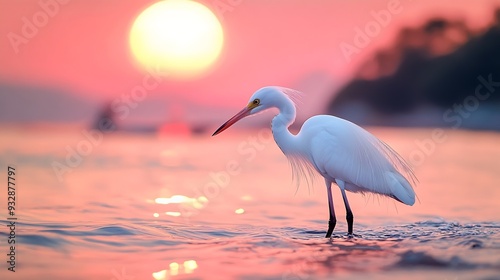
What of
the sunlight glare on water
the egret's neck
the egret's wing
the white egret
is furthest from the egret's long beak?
the sunlight glare on water

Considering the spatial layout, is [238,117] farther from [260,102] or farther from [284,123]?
[284,123]

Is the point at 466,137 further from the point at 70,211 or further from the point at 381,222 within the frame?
the point at 70,211

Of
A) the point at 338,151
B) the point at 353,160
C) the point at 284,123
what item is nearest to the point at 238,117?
the point at 284,123

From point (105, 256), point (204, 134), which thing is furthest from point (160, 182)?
point (204, 134)

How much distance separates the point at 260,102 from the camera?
6.78 meters

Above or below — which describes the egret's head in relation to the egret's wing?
above

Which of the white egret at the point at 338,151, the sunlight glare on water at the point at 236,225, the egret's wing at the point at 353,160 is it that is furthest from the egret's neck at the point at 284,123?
the sunlight glare on water at the point at 236,225

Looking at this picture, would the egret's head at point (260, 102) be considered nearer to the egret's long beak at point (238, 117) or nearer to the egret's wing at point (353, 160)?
the egret's long beak at point (238, 117)

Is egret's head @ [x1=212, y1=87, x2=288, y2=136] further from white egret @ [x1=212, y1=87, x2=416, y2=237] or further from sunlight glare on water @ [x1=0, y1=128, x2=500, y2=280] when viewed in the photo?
sunlight glare on water @ [x1=0, y1=128, x2=500, y2=280]

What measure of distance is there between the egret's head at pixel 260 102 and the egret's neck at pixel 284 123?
0.08 metres

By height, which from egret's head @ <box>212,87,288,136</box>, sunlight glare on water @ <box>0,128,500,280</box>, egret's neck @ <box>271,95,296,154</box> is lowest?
sunlight glare on water @ <box>0,128,500,280</box>

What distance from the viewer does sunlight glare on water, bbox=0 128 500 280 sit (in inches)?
195

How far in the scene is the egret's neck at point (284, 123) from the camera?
6746mm

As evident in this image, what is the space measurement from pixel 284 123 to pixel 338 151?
610mm
